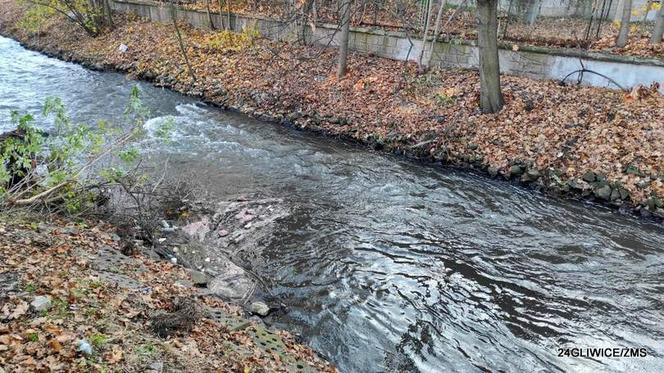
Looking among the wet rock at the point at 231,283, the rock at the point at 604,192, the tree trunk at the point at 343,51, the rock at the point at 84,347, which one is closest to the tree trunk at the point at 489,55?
the rock at the point at 604,192

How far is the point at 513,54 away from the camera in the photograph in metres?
12.9

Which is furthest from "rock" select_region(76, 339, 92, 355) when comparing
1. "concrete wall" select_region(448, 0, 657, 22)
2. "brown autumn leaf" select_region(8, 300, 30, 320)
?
"concrete wall" select_region(448, 0, 657, 22)

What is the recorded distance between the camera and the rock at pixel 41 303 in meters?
3.67

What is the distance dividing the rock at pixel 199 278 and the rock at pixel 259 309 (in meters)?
0.75

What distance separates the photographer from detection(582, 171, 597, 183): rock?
29.9ft

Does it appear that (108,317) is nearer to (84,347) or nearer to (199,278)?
(84,347)

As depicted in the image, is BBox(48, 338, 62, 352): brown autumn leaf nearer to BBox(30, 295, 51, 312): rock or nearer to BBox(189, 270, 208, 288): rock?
BBox(30, 295, 51, 312): rock

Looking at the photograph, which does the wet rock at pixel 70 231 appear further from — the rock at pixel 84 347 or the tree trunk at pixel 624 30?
the tree trunk at pixel 624 30

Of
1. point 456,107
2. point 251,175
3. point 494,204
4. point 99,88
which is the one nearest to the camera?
point 494,204

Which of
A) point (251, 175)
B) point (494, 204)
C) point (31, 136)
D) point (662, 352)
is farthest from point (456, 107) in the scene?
point (31, 136)

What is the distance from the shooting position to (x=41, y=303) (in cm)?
374

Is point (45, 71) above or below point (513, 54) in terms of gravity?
below

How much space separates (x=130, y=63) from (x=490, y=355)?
60.0ft

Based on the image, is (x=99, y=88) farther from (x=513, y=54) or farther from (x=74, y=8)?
(x=513, y=54)
